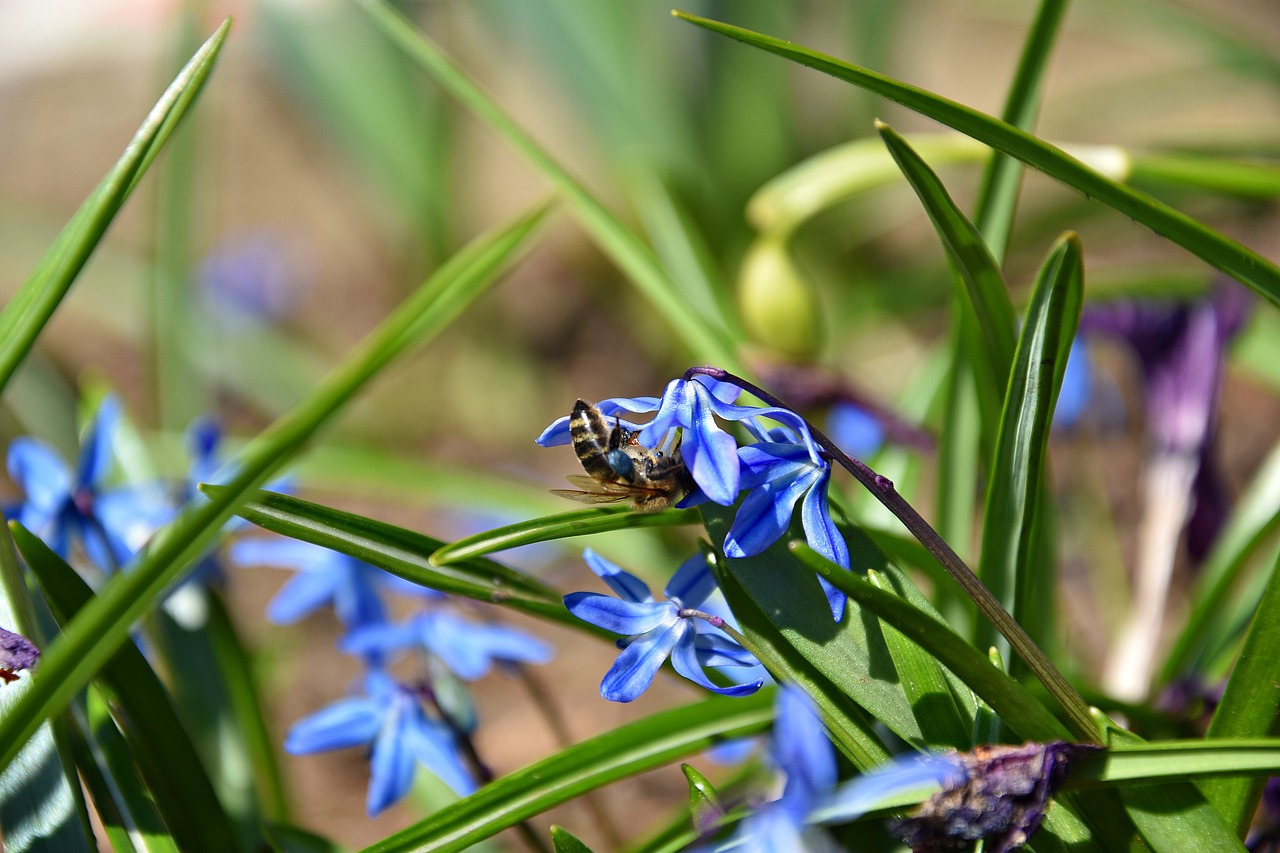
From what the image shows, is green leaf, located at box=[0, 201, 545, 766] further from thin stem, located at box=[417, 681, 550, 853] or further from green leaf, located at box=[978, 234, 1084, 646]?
green leaf, located at box=[978, 234, 1084, 646]

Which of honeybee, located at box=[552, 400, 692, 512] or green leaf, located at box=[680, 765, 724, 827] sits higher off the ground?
→ honeybee, located at box=[552, 400, 692, 512]

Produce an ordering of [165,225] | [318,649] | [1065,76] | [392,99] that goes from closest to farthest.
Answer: [165,225] → [318,649] → [392,99] → [1065,76]

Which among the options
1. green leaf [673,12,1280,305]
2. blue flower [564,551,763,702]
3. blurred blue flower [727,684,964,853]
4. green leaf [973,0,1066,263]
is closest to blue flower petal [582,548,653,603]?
blue flower [564,551,763,702]

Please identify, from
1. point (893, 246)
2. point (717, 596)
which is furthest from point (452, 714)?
point (893, 246)

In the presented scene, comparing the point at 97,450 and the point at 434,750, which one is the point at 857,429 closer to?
the point at 434,750

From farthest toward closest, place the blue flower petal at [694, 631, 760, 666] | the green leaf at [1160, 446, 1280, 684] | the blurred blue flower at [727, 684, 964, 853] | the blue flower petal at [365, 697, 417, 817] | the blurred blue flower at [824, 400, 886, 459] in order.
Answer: the blurred blue flower at [824, 400, 886, 459]
the green leaf at [1160, 446, 1280, 684]
the blue flower petal at [365, 697, 417, 817]
the blue flower petal at [694, 631, 760, 666]
the blurred blue flower at [727, 684, 964, 853]

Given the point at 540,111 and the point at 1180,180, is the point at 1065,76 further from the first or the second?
the point at 1180,180

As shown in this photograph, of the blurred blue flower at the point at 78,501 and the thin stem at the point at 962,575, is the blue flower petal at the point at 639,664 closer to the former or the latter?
the thin stem at the point at 962,575
